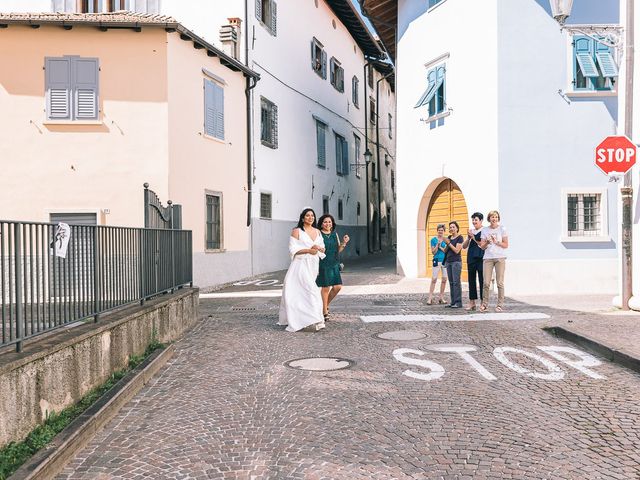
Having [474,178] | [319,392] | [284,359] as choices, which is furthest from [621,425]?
[474,178]

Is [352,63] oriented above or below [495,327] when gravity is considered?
above

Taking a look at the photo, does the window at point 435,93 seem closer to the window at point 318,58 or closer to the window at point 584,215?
the window at point 584,215

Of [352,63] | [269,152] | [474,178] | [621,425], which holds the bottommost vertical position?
[621,425]

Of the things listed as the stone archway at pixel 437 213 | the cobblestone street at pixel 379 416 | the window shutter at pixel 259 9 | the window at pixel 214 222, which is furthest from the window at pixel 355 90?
the cobblestone street at pixel 379 416

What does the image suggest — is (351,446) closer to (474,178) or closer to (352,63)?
(474,178)

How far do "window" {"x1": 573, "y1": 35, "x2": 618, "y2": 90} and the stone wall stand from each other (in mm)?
11809

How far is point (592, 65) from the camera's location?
48.4 feet

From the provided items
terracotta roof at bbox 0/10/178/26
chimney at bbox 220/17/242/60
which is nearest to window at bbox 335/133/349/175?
chimney at bbox 220/17/242/60

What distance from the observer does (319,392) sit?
19.0 ft

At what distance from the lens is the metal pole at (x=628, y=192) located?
424 inches

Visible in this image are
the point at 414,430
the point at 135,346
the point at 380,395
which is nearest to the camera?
the point at 414,430

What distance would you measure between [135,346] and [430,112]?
1282 centimetres

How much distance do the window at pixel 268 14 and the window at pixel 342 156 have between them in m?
8.19

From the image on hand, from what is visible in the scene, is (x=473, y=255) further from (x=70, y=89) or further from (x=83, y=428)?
(x=70, y=89)
